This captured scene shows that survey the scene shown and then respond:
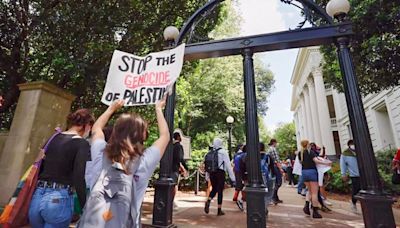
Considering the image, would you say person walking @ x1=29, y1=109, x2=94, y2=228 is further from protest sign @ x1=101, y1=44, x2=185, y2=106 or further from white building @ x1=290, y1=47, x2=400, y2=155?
white building @ x1=290, y1=47, x2=400, y2=155

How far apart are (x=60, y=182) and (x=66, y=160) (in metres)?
0.20

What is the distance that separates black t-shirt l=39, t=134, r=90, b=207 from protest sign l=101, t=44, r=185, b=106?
2.12ft

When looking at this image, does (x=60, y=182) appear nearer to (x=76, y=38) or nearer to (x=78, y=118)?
(x=78, y=118)

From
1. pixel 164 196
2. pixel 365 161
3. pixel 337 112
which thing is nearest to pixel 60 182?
pixel 164 196

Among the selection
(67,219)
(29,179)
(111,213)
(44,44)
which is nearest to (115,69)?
(29,179)

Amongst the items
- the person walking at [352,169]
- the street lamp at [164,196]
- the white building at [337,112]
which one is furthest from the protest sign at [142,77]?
the white building at [337,112]

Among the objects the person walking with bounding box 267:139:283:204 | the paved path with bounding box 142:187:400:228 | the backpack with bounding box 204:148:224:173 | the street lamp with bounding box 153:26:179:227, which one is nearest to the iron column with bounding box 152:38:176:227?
the street lamp with bounding box 153:26:179:227

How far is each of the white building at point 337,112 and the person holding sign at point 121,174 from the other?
40.5 ft

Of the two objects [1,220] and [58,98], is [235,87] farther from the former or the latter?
[1,220]

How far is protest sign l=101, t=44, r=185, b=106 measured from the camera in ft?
8.93

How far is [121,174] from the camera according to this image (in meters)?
1.60

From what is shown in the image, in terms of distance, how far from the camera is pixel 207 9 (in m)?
4.93

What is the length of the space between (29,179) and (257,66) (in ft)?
82.9

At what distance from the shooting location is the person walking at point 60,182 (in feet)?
6.66
